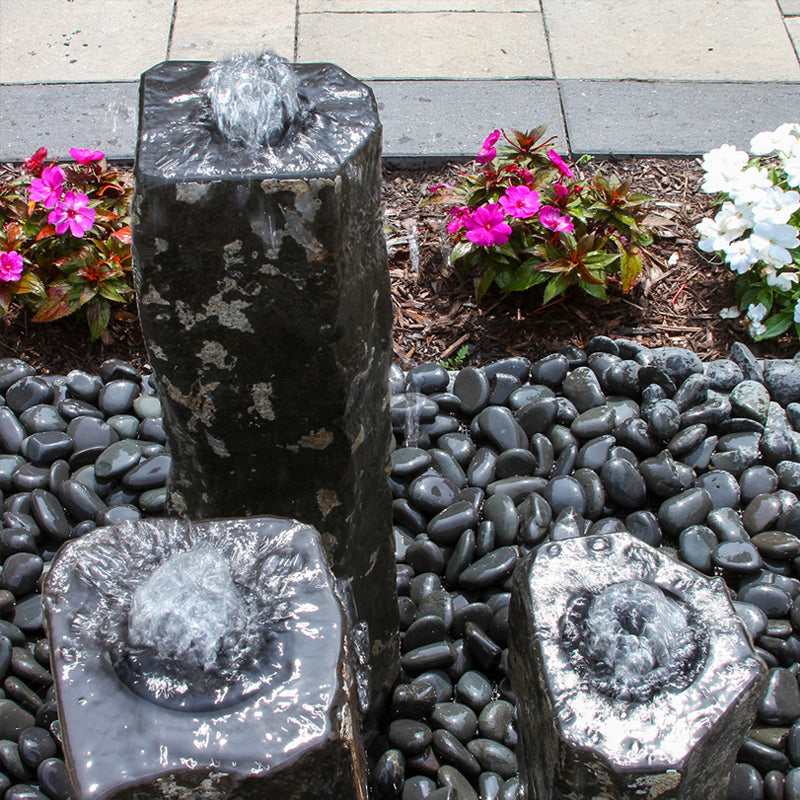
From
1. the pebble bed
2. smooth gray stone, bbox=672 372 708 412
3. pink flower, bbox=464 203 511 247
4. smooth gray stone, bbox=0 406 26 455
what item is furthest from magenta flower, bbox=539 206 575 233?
smooth gray stone, bbox=0 406 26 455

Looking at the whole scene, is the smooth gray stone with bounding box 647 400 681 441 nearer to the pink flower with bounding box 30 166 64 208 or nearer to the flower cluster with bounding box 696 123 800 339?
the flower cluster with bounding box 696 123 800 339

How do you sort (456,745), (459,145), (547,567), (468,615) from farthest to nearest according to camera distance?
(459,145), (468,615), (456,745), (547,567)

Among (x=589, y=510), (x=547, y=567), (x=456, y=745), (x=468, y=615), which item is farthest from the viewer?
(x=589, y=510)

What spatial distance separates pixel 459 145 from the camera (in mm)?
4133

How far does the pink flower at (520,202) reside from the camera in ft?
11.1

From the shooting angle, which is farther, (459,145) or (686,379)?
(459,145)

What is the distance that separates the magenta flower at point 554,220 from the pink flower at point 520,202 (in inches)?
1.3

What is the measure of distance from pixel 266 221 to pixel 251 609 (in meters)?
0.63

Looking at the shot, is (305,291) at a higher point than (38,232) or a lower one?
higher

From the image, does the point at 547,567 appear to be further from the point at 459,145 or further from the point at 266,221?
the point at 459,145

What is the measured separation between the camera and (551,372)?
3.30 metres

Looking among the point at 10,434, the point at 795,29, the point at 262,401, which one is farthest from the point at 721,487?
the point at 795,29

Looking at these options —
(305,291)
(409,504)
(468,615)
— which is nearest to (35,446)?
(409,504)

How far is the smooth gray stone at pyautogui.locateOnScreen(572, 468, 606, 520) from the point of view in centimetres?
287
